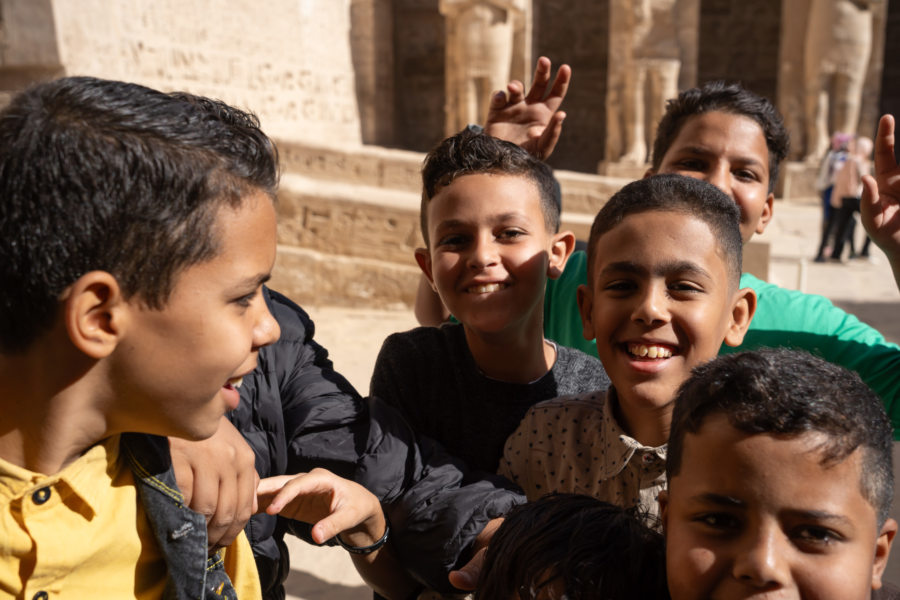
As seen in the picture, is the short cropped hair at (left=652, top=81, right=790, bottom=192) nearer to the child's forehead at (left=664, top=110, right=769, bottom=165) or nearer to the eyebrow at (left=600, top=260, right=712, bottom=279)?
the child's forehead at (left=664, top=110, right=769, bottom=165)

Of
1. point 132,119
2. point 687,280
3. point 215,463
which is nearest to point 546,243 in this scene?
point 687,280

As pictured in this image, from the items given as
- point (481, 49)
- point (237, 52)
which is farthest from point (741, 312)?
point (481, 49)

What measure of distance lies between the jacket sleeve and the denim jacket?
0.38 metres

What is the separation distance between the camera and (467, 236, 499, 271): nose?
1710 mm

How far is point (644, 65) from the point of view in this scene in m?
12.5

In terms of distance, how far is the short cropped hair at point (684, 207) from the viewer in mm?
1578

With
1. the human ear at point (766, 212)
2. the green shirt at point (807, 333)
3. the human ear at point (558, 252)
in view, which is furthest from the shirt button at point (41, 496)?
the human ear at point (766, 212)

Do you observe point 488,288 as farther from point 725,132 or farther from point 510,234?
point 725,132

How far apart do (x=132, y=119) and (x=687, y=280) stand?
3.40 feet

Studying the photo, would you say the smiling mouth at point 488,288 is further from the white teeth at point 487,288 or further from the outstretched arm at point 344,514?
the outstretched arm at point 344,514

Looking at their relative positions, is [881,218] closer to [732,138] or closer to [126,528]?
[732,138]

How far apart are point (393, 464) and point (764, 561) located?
724 millimetres

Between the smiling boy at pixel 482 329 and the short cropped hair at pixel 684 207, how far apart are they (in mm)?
202

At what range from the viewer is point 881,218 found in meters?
1.83
